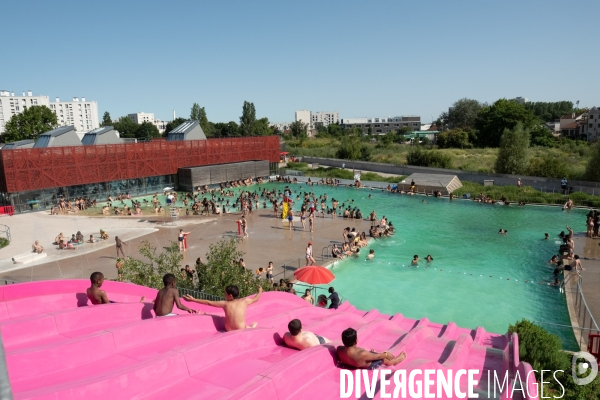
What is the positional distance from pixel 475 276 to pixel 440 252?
3504 millimetres

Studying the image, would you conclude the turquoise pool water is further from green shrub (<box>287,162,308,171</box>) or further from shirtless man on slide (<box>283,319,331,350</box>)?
green shrub (<box>287,162,308,171</box>)

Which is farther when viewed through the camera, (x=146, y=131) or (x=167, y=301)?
(x=146, y=131)

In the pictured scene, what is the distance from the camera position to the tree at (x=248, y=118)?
92750mm

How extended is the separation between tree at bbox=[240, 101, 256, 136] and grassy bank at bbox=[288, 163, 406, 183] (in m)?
36.5

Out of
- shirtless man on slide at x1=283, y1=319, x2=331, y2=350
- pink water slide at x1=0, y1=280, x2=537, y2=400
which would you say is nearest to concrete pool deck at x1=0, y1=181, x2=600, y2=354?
pink water slide at x1=0, y1=280, x2=537, y2=400

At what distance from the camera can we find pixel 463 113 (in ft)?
351

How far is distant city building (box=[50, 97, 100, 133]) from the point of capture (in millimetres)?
136750

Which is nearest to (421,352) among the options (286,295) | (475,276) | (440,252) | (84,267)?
(286,295)

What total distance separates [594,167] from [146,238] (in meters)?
33.6

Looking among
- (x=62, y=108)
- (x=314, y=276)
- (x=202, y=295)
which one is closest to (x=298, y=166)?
(x=314, y=276)

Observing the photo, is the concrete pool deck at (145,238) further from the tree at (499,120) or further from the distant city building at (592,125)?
the distant city building at (592,125)

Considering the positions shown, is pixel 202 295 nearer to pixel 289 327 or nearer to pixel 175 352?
pixel 289 327

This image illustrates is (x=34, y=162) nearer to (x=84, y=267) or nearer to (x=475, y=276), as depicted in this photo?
(x=84, y=267)

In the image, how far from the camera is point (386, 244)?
24.1 m
